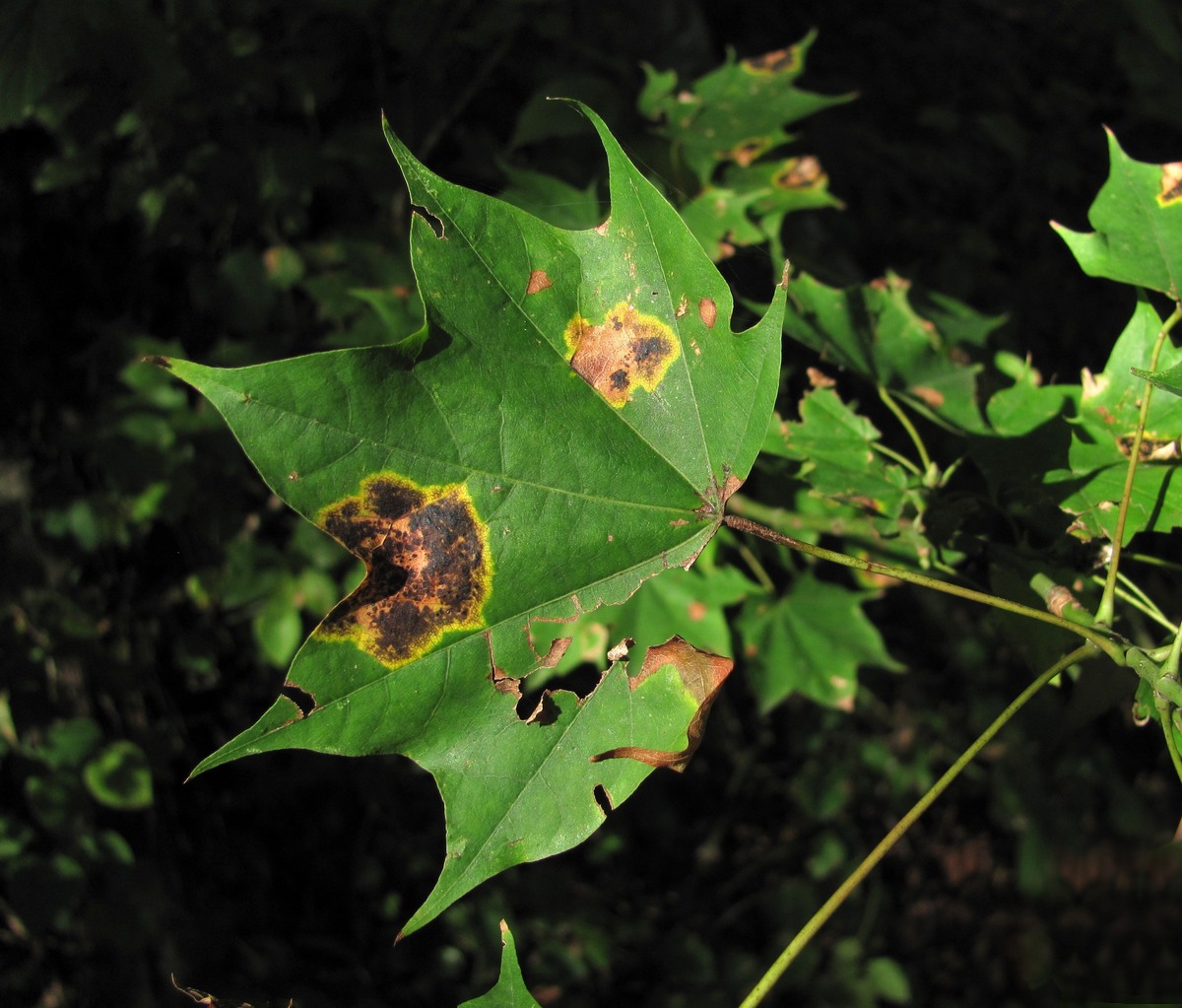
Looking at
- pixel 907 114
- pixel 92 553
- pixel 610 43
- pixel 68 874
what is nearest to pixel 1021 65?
pixel 907 114

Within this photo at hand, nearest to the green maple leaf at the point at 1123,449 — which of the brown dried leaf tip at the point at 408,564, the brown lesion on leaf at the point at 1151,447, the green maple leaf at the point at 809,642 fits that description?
the brown lesion on leaf at the point at 1151,447

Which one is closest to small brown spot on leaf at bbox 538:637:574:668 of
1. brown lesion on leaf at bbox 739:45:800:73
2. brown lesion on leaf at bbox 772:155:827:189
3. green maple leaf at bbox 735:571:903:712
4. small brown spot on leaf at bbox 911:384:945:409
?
small brown spot on leaf at bbox 911:384:945:409

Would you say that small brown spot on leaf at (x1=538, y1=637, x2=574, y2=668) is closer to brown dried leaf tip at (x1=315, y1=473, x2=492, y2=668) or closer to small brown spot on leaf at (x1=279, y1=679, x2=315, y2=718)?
brown dried leaf tip at (x1=315, y1=473, x2=492, y2=668)

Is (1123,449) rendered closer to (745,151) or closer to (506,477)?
(506,477)

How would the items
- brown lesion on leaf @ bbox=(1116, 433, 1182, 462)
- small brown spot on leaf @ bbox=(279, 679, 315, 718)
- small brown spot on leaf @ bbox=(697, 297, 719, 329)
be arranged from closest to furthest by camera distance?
small brown spot on leaf @ bbox=(279, 679, 315, 718)
small brown spot on leaf @ bbox=(697, 297, 719, 329)
brown lesion on leaf @ bbox=(1116, 433, 1182, 462)

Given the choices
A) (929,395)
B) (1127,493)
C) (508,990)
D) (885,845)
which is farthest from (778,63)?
(508,990)

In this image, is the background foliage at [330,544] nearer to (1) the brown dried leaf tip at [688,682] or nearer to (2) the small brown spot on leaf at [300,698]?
(1) the brown dried leaf tip at [688,682]

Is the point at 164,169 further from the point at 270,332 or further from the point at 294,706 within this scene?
the point at 294,706
